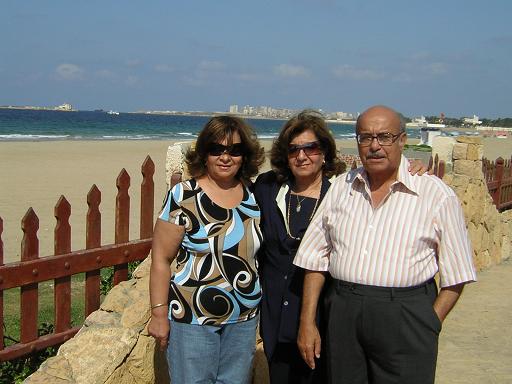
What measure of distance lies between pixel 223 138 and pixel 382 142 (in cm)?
71

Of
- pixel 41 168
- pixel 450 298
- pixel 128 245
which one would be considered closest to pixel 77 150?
pixel 41 168

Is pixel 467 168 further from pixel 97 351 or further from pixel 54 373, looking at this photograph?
pixel 54 373

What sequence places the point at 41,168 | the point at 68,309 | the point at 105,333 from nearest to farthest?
the point at 105,333, the point at 68,309, the point at 41,168

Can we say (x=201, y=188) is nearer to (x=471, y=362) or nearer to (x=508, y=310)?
(x=471, y=362)

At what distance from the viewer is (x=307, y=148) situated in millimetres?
2867

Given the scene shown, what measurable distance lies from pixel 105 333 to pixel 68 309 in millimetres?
487

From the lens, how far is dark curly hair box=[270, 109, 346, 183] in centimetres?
290

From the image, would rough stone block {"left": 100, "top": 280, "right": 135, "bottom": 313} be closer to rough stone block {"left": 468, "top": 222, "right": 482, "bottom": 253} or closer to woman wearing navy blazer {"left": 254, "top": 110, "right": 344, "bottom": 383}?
woman wearing navy blazer {"left": 254, "top": 110, "right": 344, "bottom": 383}

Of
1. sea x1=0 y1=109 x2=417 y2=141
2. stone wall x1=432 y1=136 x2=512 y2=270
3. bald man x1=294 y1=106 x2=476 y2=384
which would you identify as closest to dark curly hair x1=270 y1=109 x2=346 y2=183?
bald man x1=294 y1=106 x2=476 y2=384

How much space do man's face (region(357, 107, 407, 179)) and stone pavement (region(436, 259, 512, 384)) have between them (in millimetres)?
2407

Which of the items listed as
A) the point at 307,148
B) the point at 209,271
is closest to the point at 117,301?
the point at 209,271

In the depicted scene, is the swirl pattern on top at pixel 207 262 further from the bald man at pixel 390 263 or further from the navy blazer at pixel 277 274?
the bald man at pixel 390 263

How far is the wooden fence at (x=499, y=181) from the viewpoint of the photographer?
1047 cm

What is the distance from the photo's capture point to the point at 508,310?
6125 mm
